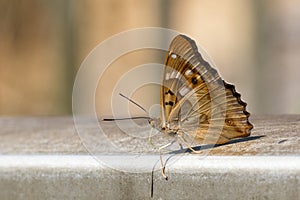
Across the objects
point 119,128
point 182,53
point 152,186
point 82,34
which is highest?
point 82,34

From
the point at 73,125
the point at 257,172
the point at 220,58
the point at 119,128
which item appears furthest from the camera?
the point at 220,58

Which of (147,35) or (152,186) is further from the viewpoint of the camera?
(147,35)

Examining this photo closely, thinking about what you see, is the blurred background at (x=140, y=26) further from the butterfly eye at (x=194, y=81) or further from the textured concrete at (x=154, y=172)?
the textured concrete at (x=154, y=172)

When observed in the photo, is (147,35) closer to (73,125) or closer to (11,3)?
(11,3)

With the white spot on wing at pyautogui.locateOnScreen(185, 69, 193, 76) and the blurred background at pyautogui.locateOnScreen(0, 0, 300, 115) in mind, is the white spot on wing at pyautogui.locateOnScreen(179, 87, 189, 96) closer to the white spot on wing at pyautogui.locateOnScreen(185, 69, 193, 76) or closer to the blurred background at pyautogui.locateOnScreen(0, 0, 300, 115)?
the white spot on wing at pyautogui.locateOnScreen(185, 69, 193, 76)

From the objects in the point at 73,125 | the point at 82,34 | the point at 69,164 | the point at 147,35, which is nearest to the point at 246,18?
the point at 147,35

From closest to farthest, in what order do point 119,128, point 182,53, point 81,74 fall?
point 182,53
point 119,128
point 81,74

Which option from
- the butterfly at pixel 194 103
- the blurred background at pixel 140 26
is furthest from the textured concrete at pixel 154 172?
the blurred background at pixel 140 26
